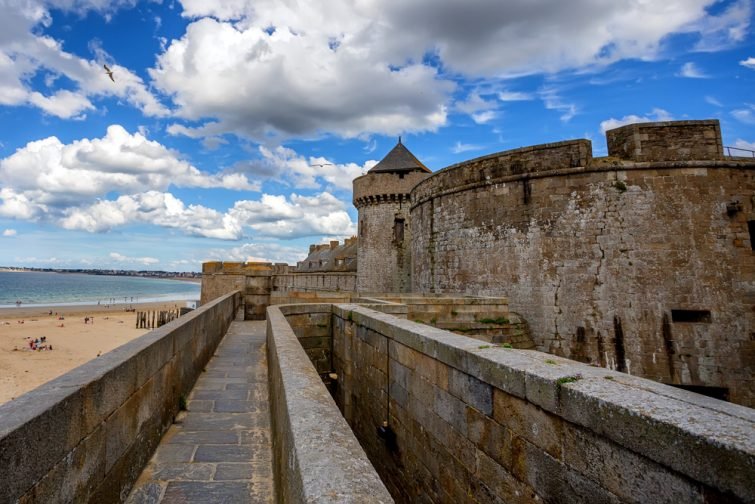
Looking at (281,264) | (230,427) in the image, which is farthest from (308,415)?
(281,264)

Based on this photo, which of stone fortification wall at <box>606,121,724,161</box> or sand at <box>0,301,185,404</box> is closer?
stone fortification wall at <box>606,121,724,161</box>

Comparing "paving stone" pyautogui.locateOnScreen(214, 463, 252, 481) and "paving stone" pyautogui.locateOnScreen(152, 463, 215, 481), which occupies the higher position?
"paving stone" pyautogui.locateOnScreen(152, 463, 215, 481)

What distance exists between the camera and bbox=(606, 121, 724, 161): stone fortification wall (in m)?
10.6

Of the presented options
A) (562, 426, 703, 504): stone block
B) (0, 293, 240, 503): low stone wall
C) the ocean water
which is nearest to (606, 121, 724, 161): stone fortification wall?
(562, 426, 703, 504): stone block

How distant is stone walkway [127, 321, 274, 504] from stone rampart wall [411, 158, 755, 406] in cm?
852

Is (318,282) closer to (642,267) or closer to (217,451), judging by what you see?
(642,267)

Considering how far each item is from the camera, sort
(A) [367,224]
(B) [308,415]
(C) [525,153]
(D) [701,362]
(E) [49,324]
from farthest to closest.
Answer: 1. (E) [49,324]
2. (A) [367,224]
3. (C) [525,153]
4. (D) [701,362]
5. (B) [308,415]

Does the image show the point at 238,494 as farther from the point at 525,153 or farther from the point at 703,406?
the point at 525,153

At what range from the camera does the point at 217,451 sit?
392 centimetres

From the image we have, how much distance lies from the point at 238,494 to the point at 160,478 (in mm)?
741

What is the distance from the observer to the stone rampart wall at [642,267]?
32.4 feet

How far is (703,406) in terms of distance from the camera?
2008mm

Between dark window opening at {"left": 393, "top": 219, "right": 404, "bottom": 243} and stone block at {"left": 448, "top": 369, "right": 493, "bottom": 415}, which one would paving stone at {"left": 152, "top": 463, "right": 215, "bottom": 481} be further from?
dark window opening at {"left": 393, "top": 219, "right": 404, "bottom": 243}

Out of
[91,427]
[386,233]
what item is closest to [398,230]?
[386,233]
